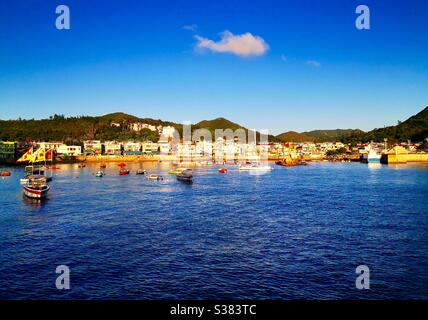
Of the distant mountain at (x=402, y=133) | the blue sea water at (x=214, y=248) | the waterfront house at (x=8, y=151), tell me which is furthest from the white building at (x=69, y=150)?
the distant mountain at (x=402, y=133)

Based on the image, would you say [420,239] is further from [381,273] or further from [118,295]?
[118,295]

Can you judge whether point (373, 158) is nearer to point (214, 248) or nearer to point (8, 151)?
point (8, 151)

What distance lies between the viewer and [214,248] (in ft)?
69.1

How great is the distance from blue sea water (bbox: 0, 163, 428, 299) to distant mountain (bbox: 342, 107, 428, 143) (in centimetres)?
14885

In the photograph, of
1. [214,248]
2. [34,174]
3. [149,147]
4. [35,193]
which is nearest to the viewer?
[214,248]

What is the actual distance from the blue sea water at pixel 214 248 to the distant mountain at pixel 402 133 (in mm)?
148854

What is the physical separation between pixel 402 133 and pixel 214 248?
595 feet

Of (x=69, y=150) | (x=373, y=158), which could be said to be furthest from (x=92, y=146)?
(x=373, y=158)

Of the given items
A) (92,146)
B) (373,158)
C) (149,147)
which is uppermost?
(92,146)

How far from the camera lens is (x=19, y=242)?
72.1ft

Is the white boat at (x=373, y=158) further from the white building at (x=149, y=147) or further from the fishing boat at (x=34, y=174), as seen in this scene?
the fishing boat at (x=34, y=174)

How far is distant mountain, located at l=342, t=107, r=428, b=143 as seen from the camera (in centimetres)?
17090

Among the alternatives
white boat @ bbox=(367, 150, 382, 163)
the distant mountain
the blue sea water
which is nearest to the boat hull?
the blue sea water
